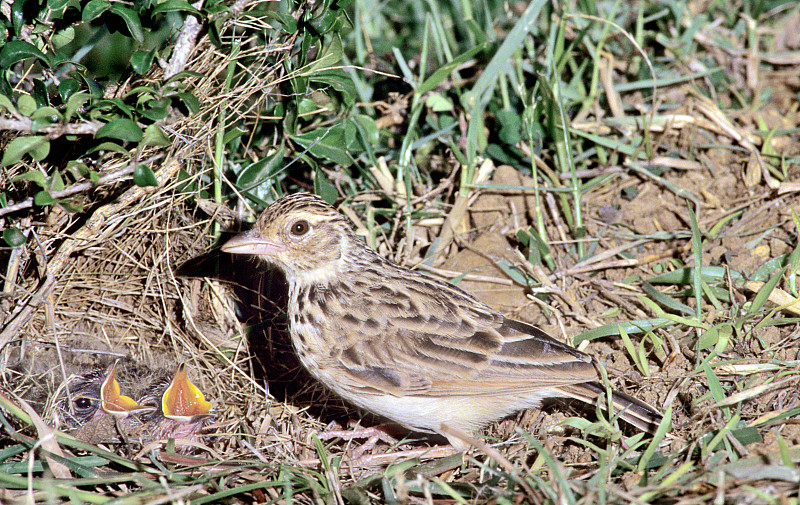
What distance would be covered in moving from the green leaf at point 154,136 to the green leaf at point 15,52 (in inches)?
26.9

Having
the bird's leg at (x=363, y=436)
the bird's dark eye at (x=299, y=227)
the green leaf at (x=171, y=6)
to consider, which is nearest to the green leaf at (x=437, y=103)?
the bird's dark eye at (x=299, y=227)

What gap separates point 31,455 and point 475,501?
2.18 meters

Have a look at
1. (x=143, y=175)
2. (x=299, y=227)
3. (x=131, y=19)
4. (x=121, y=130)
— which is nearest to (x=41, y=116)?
(x=121, y=130)

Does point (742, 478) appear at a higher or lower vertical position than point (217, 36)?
lower

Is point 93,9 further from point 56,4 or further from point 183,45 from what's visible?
point 183,45

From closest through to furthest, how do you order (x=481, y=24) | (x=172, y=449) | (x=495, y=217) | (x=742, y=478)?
(x=742, y=478) → (x=172, y=449) → (x=495, y=217) → (x=481, y=24)

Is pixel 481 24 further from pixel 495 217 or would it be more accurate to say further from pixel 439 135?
pixel 495 217

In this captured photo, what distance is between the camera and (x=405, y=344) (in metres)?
4.22

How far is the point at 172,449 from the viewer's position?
412 cm

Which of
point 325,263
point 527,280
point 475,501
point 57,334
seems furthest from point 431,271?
point 57,334

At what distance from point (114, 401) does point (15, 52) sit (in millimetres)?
2143

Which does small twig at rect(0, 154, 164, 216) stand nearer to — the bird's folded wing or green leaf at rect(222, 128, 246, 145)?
green leaf at rect(222, 128, 246, 145)

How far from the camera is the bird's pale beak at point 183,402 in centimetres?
440

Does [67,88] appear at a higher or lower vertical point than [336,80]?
higher
